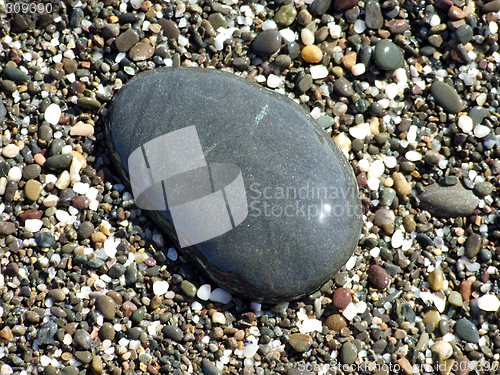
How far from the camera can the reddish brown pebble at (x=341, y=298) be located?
254 cm

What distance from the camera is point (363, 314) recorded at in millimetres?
2570

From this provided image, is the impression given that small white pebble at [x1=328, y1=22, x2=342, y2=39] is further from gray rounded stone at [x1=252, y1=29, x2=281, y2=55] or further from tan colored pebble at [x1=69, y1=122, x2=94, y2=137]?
tan colored pebble at [x1=69, y1=122, x2=94, y2=137]

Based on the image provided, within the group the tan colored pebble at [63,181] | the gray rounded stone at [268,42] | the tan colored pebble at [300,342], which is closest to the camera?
the tan colored pebble at [300,342]

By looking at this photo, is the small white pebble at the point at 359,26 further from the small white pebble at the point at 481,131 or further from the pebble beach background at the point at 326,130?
the small white pebble at the point at 481,131

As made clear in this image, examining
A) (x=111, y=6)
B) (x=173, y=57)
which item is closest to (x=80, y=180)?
(x=173, y=57)

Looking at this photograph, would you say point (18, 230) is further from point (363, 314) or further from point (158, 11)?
point (363, 314)

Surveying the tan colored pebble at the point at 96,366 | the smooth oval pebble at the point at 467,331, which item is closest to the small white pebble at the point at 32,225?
the tan colored pebble at the point at 96,366

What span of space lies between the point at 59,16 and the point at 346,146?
1.89 metres

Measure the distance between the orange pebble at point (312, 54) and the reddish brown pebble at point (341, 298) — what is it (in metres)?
1.36

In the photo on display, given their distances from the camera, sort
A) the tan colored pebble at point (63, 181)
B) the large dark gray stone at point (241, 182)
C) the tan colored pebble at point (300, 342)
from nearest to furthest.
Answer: the large dark gray stone at point (241, 182) < the tan colored pebble at point (300, 342) < the tan colored pebble at point (63, 181)

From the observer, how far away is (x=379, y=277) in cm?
258

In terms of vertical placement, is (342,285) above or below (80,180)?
below

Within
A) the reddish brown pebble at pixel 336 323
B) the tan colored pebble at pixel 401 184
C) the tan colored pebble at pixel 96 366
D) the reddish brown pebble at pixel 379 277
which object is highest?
the tan colored pebble at pixel 401 184

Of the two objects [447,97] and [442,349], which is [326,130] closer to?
[447,97]
